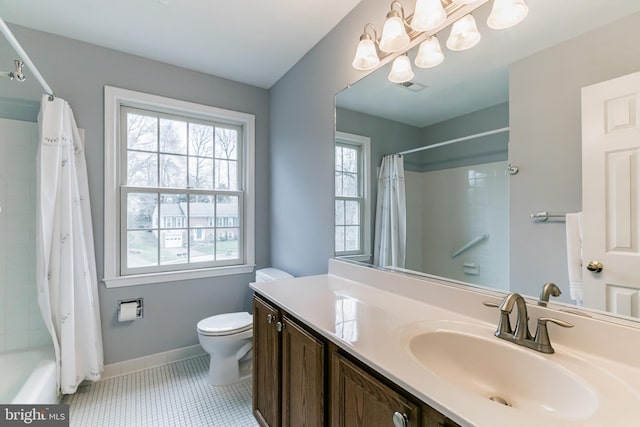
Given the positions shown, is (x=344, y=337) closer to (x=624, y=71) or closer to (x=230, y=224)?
(x=624, y=71)

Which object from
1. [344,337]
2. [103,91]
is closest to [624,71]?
[344,337]

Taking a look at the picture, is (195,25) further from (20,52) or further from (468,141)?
(468,141)

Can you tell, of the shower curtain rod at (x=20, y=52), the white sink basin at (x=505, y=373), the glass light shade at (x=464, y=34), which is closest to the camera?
the white sink basin at (x=505, y=373)

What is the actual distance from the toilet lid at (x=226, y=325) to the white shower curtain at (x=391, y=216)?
43.4 inches

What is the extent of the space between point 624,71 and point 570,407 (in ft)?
2.96

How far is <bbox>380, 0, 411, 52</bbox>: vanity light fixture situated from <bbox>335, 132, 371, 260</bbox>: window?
0.50m

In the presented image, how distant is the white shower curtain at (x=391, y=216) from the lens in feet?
4.88

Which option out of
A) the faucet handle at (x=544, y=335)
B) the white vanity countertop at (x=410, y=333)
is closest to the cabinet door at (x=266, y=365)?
the white vanity countertop at (x=410, y=333)

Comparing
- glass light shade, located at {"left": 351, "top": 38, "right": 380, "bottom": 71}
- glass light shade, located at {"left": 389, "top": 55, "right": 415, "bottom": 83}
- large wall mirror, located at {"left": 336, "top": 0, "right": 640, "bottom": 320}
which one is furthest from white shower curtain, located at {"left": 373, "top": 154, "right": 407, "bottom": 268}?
glass light shade, located at {"left": 351, "top": 38, "right": 380, "bottom": 71}

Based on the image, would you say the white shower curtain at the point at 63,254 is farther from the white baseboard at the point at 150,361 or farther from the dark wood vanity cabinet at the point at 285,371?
the dark wood vanity cabinet at the point at 285,371

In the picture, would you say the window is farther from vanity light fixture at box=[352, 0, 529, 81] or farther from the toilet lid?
the toilet lid

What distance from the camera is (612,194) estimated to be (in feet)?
2.60

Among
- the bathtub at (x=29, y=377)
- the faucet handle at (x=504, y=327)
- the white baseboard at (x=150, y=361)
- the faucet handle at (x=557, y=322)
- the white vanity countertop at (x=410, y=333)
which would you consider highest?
the faucet handle at (x=557, y=322)

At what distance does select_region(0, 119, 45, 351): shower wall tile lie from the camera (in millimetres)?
1842
